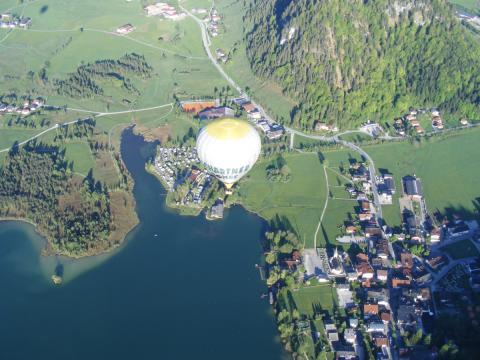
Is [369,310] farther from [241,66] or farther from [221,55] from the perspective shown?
[221,55]

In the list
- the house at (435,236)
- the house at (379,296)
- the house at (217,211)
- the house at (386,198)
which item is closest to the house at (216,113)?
the house at (217,211)

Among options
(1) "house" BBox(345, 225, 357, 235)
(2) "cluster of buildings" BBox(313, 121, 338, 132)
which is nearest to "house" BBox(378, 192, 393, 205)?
(1) "house" BBox(345, 225, 357, 235)

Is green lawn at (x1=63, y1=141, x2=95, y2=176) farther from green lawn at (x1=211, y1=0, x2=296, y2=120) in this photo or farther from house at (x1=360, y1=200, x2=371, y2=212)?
house at (x1=360, y1=200, x2=371, y2=212)

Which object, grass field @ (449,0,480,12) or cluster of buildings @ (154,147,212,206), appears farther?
grass field @ (449,0,480,12)

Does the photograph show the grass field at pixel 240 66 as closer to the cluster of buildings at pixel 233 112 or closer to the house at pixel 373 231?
the cluster of buildings at pixel 233 112

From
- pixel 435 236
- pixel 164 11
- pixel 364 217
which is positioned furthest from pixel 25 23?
pixel 435 236

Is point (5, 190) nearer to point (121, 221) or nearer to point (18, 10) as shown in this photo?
point (121, 221)

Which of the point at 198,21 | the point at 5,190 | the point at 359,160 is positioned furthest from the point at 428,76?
the point at 5,190
